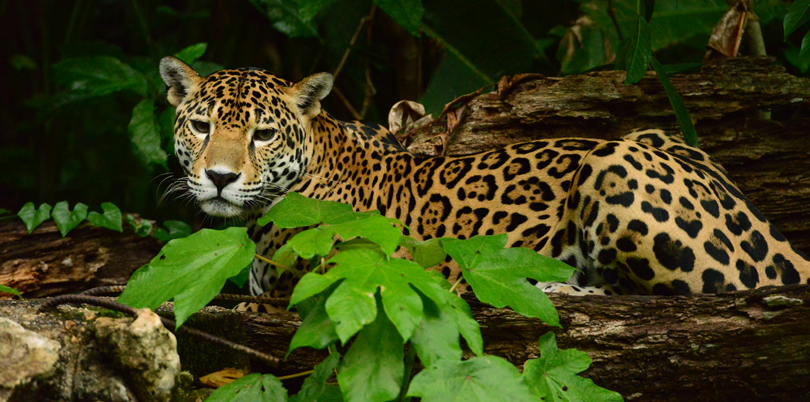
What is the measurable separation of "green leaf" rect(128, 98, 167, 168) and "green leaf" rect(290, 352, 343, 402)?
370 cm

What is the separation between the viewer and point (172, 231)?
20.1 feet

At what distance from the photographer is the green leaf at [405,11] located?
244 inches

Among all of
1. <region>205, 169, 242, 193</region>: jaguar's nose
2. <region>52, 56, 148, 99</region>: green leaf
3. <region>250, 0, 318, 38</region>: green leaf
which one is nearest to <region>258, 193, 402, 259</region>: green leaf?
<region>205, 169, 242, 193</region>: jaguar's nose

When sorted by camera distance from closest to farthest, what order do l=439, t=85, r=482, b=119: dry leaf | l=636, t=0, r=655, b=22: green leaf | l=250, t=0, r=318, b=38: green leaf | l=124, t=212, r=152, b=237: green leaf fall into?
1. l=636, t=0, r=655, b=22: green leaf
2. l=124, t=212, r=152, b=237: green leaf
3. l=439, t=85, r=482, b=119: dry leaf
4. l=250, t=0, r=318, b=38: green leaf

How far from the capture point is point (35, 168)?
30.2 ft

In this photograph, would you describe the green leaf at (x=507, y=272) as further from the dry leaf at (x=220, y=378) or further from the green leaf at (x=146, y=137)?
the green leaf at (x=146, y=137)

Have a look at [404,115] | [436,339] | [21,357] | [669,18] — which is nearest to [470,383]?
[436,339]

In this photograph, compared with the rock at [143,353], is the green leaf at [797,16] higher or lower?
higher

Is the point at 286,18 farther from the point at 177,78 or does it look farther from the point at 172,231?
the point at 172,231

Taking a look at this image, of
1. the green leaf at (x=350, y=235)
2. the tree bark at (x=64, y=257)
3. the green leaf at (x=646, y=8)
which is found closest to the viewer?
the green leaf at (x=350, y=235)

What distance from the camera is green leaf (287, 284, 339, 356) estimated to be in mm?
2389

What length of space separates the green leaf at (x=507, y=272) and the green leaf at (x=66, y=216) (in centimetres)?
376

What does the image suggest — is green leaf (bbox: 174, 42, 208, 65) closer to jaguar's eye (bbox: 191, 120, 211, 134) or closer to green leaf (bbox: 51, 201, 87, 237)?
green leaf (bbox: 51, 201, 87, 237)

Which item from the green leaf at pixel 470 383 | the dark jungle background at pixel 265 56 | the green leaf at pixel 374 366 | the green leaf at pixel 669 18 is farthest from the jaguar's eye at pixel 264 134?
the green leaf at pixel 669 18
